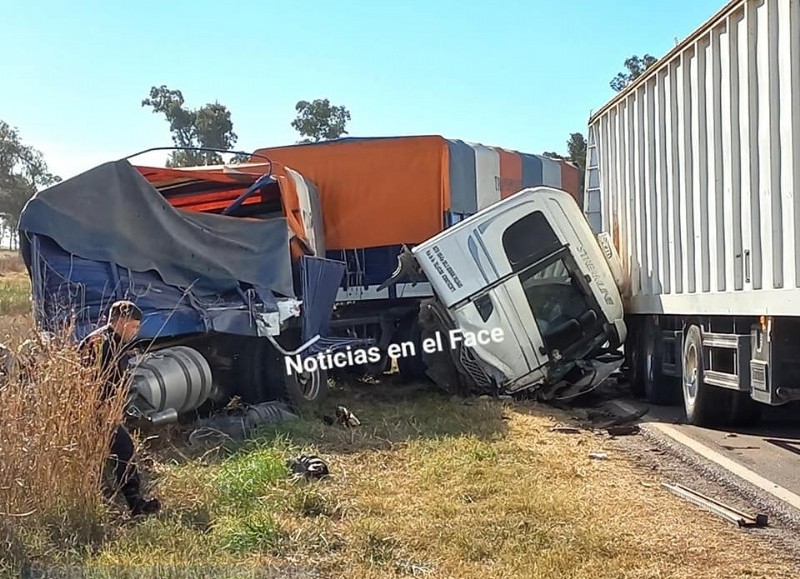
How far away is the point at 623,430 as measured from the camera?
356 inches

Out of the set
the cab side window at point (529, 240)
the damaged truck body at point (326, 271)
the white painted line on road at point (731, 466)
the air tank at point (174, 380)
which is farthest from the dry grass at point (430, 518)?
the cab side window at point (529, 240)

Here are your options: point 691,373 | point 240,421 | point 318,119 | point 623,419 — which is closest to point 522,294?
point 623,419

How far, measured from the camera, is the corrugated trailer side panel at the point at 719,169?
673 cm

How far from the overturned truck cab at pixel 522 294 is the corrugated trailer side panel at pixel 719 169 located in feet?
2.31

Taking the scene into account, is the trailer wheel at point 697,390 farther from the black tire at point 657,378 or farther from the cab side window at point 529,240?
the cab side window at point 529,240

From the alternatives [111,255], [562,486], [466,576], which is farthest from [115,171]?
[466,576]

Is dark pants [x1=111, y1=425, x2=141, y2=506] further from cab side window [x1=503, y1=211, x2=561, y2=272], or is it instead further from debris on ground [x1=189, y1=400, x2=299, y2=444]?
cab side window [x1=503, y1=211, x2=561, y2=272]

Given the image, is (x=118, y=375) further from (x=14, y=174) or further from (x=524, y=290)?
(x=14, y=174)

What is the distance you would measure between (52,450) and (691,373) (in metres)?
6.57

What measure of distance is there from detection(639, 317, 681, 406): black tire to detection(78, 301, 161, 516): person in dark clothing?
684cm

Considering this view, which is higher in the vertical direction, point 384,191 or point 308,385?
point 384,191

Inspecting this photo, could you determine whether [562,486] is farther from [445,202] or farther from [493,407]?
[445,202]

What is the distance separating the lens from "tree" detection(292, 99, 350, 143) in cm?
A: 5334

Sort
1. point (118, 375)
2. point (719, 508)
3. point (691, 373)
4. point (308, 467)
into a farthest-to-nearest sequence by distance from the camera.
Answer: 1. point (691, 373)
2. point (308, 467)
3. point (719, 508)
4. point (118, 375)
